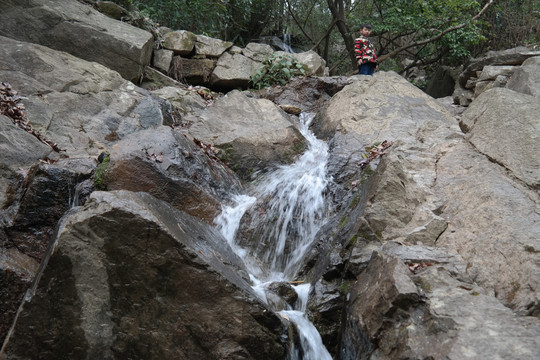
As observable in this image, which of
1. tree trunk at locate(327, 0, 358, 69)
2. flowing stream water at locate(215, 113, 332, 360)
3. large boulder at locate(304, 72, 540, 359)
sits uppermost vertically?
tree trunk at locate(327, 0, 358, 69)

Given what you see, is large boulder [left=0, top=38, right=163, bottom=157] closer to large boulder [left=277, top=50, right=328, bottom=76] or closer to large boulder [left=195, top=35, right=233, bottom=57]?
large boulder [left=195, top=35, right=233, bottom=57]

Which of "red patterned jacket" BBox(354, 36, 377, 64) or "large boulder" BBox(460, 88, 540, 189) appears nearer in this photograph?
"large boulder" BBox(460, 88, 540, 189)

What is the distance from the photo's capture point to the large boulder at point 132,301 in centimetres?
321

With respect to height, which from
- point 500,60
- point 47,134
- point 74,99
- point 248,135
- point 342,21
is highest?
point 342,21

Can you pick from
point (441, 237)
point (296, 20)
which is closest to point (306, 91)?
point (441, 237)

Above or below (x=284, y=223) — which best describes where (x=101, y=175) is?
above

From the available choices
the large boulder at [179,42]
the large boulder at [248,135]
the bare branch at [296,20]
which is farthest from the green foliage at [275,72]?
the bare branch at [296,20]

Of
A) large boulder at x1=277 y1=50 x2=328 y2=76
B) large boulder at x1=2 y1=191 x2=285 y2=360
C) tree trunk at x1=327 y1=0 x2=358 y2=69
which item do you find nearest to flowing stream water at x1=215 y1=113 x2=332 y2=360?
large boulder at x1=2 y1=191 x2=285 y2=360

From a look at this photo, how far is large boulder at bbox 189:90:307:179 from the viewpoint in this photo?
7.05m

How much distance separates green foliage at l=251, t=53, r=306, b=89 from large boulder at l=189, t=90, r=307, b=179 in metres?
3.02

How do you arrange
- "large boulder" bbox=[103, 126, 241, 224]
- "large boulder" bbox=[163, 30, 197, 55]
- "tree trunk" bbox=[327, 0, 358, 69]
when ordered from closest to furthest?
1. "large boulder" bbox=[103, 126, 241, 224]
2. "large boulder" bbox=[163, 30, 197, 55]
3. "tree trunk" bbox=[327, 0, 358, 69]

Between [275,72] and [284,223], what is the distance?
6.46 m

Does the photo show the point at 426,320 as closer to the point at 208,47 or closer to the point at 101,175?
the point at 101,175

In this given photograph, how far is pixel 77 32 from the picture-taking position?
28.1ft
